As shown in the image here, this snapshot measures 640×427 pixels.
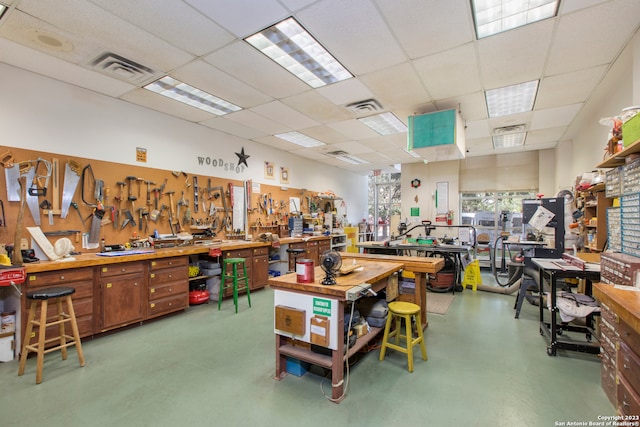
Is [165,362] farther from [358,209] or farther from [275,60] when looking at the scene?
[358,209]

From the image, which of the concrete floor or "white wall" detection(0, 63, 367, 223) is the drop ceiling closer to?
"white wall" detection(0, 63, 367, 223)

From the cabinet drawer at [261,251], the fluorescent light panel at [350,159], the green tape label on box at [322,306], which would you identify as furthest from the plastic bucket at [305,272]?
the fluorescent light panel at [350,159]

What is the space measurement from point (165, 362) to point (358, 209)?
28.2 ft

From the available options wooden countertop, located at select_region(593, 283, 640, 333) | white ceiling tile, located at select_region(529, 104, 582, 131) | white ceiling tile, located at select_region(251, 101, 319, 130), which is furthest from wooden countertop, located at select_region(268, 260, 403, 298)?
white ceiling tile, located at select_region(529, 104, 582, 131)

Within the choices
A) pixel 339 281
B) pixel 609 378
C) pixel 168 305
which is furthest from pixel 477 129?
pixel 168 305

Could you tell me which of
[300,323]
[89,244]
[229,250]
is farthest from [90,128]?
[300,323]

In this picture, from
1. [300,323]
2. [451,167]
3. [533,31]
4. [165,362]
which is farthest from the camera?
[451,167]

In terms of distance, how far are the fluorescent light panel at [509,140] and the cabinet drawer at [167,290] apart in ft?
22.1

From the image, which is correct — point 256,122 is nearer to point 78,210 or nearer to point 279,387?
point 78,210

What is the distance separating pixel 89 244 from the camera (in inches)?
153

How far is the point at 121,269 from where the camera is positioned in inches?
141

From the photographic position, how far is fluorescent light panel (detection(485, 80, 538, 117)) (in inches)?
156

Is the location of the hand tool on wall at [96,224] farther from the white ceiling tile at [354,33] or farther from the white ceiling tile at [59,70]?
the white ceiling tile at [354,33]

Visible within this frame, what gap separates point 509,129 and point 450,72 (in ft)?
10.4
